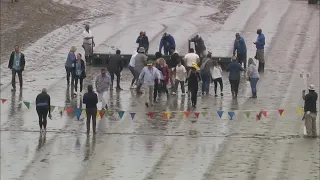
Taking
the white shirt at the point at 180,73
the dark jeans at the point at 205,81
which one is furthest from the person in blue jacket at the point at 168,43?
the white shirt at the point at 180,73

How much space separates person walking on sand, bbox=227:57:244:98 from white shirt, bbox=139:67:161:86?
2262 mm

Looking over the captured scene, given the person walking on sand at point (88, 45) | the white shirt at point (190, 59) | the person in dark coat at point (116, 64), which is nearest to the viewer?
the person in dark coat at point (116, 64)

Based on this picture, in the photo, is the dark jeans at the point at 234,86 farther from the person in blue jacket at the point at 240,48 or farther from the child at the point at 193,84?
the person in blue jacket at the point at 240,48

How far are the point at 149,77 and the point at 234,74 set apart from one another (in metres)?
2.70

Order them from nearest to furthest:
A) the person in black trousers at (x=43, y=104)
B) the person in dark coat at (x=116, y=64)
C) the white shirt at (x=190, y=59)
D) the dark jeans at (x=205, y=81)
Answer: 1. the person in black trousers at (x=43, y=104)
2. the dark jeans at (x=205, y=81)
3. the person in dark coat at (x=116, y=64)
4. the white shirt at (x=190, y=59)

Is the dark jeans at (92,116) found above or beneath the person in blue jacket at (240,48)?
beneath

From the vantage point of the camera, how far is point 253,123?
2573cm

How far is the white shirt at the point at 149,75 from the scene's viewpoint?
27312 millimetres

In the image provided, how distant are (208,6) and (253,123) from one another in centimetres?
2024

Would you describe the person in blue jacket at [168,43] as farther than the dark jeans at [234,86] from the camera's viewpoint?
Yes

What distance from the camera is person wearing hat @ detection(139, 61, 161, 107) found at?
89.7 ft

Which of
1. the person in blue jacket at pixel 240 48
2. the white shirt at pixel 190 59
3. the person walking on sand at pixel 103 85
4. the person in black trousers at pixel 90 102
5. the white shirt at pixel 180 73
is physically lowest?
the person in black trousers at pixel 90 102

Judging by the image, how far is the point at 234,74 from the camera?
92.7ft

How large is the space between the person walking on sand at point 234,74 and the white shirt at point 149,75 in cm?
226
